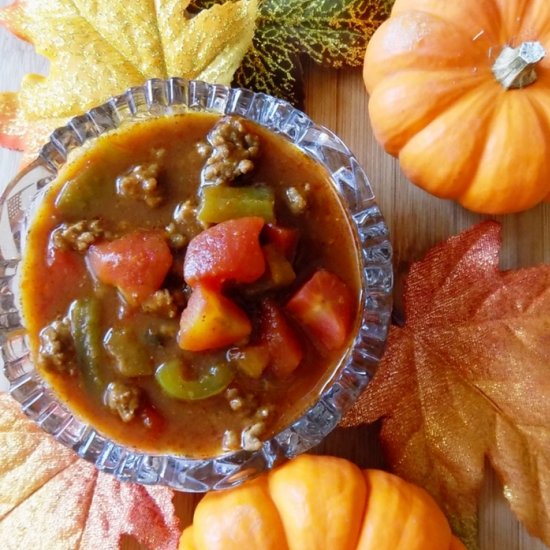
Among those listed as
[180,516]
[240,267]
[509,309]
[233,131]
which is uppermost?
[233,131]

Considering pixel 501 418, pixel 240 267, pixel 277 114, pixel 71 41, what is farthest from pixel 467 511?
pixel 71 41

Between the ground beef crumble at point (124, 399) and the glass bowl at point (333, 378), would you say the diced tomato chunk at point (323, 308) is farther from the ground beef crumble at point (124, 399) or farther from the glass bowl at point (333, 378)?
the ground beef crumble at point (124, 399)

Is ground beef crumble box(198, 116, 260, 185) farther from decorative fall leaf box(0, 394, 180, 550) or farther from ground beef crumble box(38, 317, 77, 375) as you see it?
decorative fall leaf box(0, 394, 180, 550)

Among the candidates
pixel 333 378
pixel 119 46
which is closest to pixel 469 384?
pixel 333 378

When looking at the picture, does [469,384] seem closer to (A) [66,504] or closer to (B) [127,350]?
(B) [127,350]

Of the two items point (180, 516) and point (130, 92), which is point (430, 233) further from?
point (180, 516)

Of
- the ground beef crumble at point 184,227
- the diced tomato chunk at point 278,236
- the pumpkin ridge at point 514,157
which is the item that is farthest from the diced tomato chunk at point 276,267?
the pumpkin ridge at point 514,157
